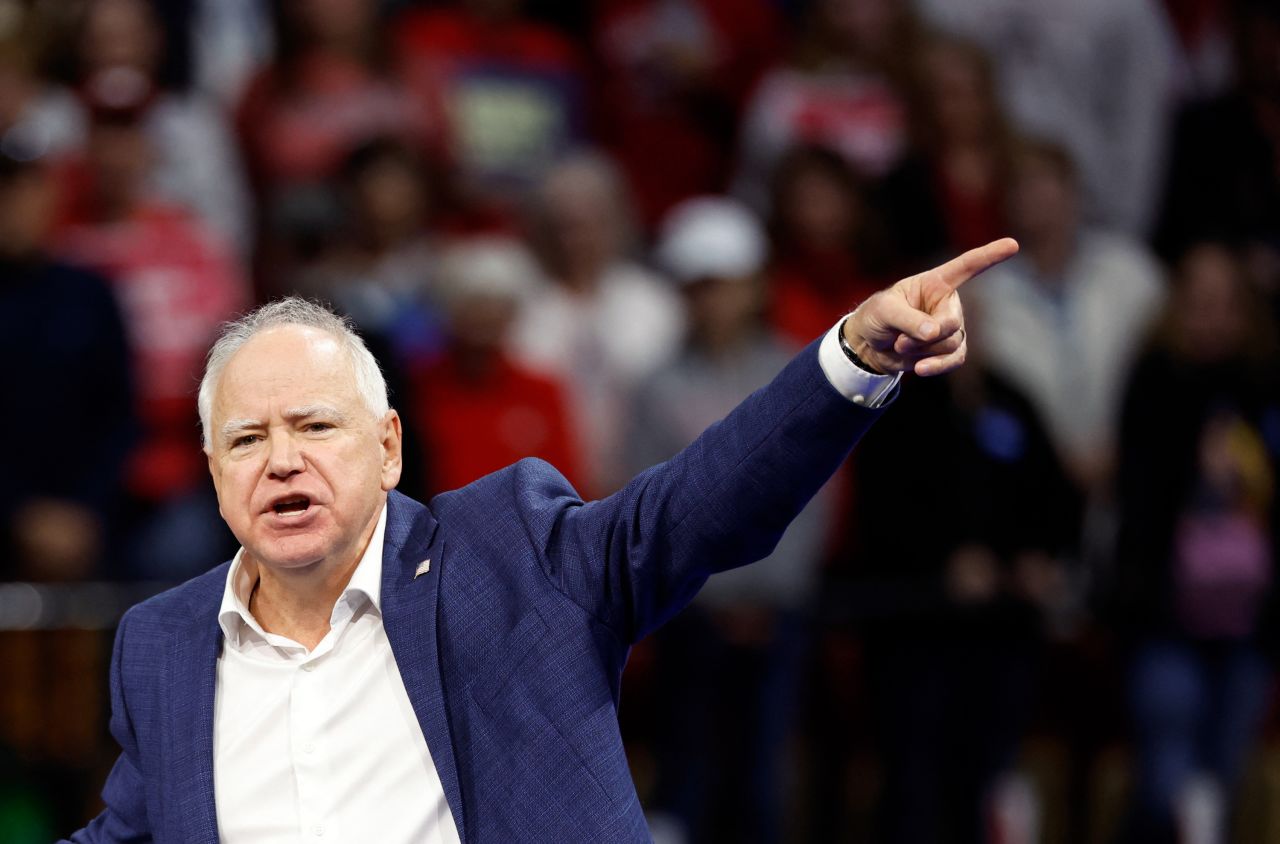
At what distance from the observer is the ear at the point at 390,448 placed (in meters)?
2.55

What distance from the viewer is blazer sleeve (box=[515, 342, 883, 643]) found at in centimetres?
224

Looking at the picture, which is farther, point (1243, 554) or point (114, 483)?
point (1243, 554)

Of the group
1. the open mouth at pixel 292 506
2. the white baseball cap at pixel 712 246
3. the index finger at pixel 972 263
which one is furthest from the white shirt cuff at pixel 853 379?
the white baseball cap at pixel 712 246

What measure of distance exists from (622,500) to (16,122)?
3821 millimetres

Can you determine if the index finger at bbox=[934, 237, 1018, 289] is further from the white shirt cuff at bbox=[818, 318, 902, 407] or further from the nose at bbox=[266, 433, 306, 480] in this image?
the nose at bbox=[266, 433, 306, 480]

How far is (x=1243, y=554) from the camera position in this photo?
5672 millimetres

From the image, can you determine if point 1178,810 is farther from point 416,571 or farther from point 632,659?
point 416,571

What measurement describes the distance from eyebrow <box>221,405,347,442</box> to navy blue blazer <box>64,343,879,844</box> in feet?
0.62

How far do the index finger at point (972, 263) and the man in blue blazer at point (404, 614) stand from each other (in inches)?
5.0

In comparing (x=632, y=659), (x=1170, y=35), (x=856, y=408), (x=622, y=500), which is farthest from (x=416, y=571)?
(x=1170, y=35)

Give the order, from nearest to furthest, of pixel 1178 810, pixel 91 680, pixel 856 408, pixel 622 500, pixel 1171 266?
1. pixel 856 408
2. pixel 622 500
3. pixel 91 680
4. pixel 1178 810
5. pixel 1171 266

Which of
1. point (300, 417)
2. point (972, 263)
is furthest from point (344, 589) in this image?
point (972, 263)

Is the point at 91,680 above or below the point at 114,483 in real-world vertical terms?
below

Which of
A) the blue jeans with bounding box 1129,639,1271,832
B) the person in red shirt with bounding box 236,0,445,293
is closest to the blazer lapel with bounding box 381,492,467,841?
the person in red shirt with bounding box 236,0,445,293
